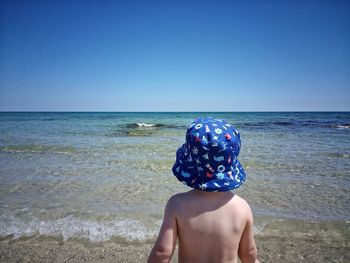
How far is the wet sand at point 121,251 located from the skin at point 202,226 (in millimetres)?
1274

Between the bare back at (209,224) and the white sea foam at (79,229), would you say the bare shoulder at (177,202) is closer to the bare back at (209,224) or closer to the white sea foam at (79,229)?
the bare back at (209,224)

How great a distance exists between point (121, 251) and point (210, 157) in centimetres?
198

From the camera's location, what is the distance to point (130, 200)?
4.23m

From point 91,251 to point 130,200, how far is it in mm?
1473

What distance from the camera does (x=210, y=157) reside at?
137cm

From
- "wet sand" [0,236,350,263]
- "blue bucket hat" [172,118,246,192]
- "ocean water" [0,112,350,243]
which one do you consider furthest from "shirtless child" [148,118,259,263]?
"ocean water" [0,112,350,243]

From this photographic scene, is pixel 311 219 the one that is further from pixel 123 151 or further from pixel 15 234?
pixel 123 151

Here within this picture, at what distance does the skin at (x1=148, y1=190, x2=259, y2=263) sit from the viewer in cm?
151

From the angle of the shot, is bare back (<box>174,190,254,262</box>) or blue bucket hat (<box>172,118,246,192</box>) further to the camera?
bare back (<box>174,190,254,262</box>)

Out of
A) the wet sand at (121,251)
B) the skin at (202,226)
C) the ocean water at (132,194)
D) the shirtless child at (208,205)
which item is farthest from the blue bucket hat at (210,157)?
the ocean water at (132,194)

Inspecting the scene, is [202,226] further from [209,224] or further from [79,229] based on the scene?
[79,229]

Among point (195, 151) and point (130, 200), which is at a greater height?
point (195, 151)

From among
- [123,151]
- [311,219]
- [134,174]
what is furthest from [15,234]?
[123,151]

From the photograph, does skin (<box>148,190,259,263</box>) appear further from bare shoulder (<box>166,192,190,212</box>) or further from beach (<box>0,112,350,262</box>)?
beach (<box>0,112,350,262</box>)
